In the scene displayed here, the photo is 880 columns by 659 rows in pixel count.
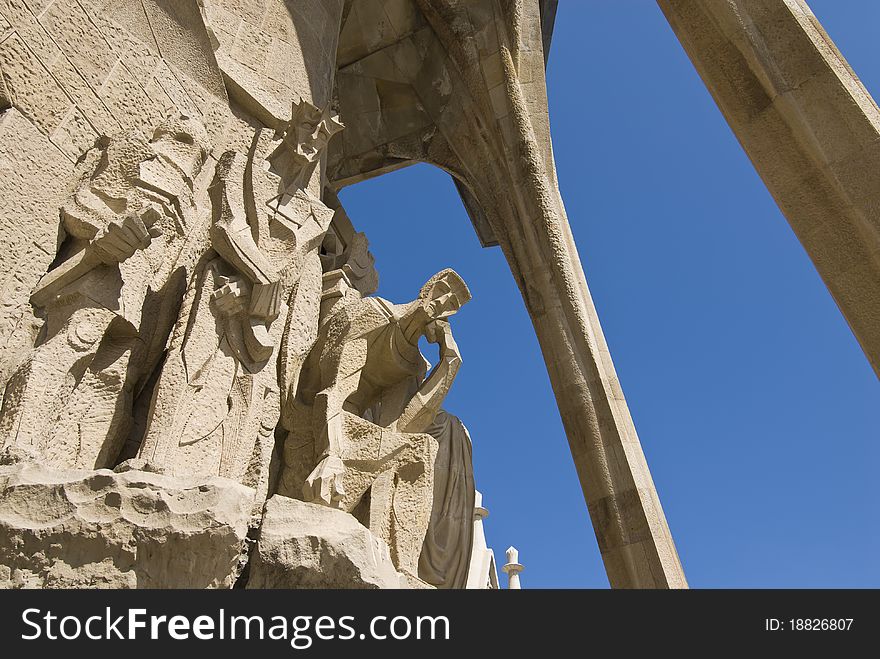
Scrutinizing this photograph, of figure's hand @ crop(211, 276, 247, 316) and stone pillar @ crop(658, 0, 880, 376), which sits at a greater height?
stone pillar @ crop(658, 0, 880, 376)

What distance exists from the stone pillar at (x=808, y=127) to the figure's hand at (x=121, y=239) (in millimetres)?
3843

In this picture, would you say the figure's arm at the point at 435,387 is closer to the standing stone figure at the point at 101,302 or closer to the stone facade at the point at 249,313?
the stone facade at the point at 249,313

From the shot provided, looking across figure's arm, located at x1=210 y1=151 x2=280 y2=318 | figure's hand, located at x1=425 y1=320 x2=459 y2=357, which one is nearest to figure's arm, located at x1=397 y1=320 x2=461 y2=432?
figure's hand, located at x1=425 y1=320 x2=459 y2=357

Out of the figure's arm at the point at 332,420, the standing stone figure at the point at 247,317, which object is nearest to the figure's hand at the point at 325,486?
the figure's arm at the point at 332,420

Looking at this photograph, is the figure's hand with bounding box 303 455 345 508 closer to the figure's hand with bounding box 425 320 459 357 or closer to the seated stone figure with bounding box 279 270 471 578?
the seated stone figure with bounding box 279 270 471 578

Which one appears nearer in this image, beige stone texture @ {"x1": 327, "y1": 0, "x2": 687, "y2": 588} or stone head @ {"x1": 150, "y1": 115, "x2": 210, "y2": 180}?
stone head @ {"x1": 150, "y1": 115, "x2": 210, "y2": 180}

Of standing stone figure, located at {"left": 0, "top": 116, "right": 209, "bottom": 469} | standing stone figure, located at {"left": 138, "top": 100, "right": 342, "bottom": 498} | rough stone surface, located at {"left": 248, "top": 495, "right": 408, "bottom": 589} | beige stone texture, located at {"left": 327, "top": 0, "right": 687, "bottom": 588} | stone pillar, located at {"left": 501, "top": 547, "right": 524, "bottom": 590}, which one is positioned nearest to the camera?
rough stone surface, located at {"left": 248, "top": 495, "right": 408, "bottom": 589}

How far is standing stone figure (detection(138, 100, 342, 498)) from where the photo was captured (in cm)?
335

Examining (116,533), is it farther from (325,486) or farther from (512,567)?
(512,567)

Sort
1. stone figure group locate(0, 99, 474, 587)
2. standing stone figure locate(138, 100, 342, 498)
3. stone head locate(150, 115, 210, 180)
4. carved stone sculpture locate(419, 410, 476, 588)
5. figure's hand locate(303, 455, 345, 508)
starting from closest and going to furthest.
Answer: stone figure group locate(0, 99, 474, 587)
standing stone figure locate(138, 100, 342, 498)
figure's hand locate(303, 455, 345, 508)
stone head locate(150, 115, 210, 180)
carved stone sculpture locate(419, 410, 476, 588)

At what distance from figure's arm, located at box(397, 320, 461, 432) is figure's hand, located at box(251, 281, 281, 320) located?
1228 mm

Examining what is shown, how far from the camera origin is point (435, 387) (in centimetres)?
479

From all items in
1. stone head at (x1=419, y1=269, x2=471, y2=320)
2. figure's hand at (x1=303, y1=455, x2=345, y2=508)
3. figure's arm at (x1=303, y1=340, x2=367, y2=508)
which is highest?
stone head at (x1=419, y1=269, x2=471, y2=320)
